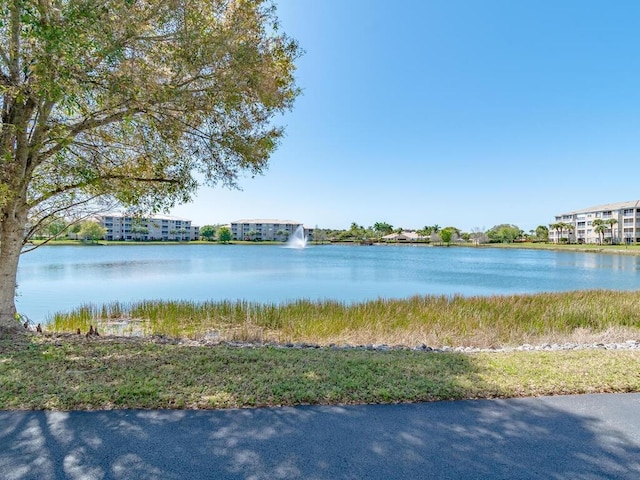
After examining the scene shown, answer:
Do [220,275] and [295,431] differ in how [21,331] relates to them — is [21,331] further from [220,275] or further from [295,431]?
[220,275]

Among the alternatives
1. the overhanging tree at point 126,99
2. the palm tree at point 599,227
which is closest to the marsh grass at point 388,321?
the overhanging tree at point 126,99

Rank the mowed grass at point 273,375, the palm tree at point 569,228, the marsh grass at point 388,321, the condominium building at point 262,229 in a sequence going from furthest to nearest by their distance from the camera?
1. the condominium building at point 262,229
2. the palm tree at point 569,228
3. the marsh grass at point 388,321
4. the mowed grass at point 273,375

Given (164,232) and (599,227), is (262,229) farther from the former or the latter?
(599,227)

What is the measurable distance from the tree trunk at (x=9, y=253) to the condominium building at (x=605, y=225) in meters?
94.4

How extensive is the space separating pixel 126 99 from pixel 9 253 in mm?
3747

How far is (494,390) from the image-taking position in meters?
3.79

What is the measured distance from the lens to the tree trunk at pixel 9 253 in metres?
6.00

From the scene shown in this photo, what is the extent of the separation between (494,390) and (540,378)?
31.2 inches

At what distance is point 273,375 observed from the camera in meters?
4.14

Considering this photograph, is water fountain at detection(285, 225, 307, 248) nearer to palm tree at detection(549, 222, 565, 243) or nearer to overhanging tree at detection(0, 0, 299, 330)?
palm tree at detection(549, 222, 565, 243)

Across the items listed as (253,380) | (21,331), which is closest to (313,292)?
Answer: (21,331)

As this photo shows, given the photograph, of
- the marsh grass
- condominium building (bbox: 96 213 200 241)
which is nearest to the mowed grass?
the marsh grass

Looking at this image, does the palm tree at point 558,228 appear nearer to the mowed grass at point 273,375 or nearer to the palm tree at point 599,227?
the palm tree at point 599,227

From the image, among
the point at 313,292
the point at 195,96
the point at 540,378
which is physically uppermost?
the point at 195,96
